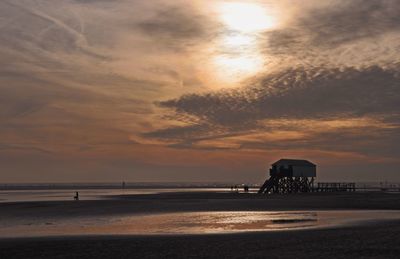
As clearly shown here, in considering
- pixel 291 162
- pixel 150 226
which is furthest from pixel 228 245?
pixel 291 162

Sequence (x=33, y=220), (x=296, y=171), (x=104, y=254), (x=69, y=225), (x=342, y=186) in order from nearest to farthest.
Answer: (x=104, y=254) → (x=69, y=225) → (x=33, y=220) → (x=296, y=171) → (x=342, y=186)

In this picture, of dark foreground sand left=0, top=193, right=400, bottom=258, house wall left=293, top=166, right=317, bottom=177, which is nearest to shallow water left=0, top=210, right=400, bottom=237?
dark foreground sand left=0, top=193, right=400, bottom=258

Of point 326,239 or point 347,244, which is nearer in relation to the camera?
point 347,244

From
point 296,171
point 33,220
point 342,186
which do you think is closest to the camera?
point 33,220

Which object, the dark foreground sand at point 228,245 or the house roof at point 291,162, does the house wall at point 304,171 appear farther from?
the dark foreground sand at point 228,245

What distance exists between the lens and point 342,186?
366ft

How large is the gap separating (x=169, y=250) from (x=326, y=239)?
7.79 m

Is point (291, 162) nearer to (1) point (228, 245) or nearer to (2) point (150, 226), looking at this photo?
(2) point (150, 226)

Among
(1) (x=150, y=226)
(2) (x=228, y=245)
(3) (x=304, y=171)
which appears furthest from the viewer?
(3) (x=304, y=171)

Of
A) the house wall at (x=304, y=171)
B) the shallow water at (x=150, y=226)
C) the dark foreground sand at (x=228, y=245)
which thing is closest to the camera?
the dark foreground sand at (x=228, y=245)

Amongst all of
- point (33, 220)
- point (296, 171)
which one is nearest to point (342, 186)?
point (296, 171)

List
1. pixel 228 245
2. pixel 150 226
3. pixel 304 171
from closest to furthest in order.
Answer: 1. pixel 228 245
2. pixel 150 226
3. pixel 304 171

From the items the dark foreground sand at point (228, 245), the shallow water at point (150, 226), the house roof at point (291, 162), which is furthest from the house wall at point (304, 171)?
the dark foreground sand at point (228, 245)

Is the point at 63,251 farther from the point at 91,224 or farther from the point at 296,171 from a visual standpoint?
the point at 296,171
